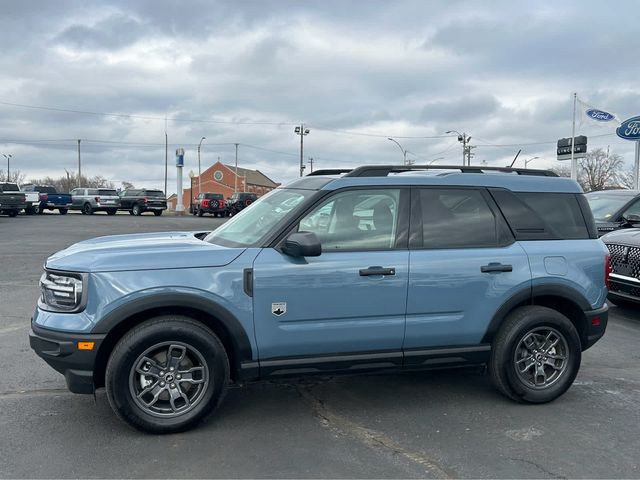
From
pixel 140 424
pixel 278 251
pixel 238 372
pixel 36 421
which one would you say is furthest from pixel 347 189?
pixel 36 421

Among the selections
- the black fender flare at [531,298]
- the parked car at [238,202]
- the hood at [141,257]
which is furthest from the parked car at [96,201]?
the black fender flare at [531,298]

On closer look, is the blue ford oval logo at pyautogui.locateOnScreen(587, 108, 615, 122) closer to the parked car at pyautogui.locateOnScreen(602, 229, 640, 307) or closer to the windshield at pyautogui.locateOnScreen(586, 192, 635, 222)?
the windshield at pyautogui.locateOnScreen(586, 192, 635, 222)

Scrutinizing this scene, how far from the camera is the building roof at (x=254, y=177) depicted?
98500 mm

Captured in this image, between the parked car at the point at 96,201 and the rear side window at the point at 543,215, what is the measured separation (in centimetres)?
3530

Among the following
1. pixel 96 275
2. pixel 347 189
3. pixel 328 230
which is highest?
pixel 347 189

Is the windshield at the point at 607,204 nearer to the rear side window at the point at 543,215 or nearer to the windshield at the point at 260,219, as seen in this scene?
the rear side window at the point at 543,215

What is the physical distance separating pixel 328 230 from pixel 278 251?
1.44ft

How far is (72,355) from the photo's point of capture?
3.68m

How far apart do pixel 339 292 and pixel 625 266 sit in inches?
208

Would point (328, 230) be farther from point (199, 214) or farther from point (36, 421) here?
point (199, 214)

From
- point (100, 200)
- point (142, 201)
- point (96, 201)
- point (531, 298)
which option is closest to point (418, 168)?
point (531, 298)

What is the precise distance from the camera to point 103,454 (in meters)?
3.58

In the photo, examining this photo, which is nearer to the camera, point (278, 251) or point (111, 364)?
point (111, 364)

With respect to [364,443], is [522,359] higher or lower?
higher
